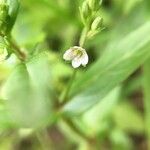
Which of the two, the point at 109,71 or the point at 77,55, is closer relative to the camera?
the point at 77,55

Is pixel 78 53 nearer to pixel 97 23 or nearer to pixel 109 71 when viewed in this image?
pixel 97 23

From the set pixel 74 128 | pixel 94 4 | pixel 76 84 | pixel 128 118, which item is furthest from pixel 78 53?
pixel 128 118

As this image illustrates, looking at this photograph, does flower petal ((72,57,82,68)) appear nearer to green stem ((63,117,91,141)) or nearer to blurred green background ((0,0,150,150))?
blurred green background ((0,0,150,150))

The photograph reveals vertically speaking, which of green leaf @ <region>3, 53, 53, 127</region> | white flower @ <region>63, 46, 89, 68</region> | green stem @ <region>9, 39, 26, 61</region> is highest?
green stem @ <region>9, 39, 26, 61</region>

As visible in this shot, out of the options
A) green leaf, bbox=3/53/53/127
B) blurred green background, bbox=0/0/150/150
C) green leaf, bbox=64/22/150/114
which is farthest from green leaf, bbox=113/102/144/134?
green leaf, bbox=3/53/53/127

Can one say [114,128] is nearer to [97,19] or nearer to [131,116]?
[131,116]

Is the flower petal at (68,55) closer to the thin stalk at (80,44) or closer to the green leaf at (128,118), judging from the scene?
the thin stalk at (80,44)
